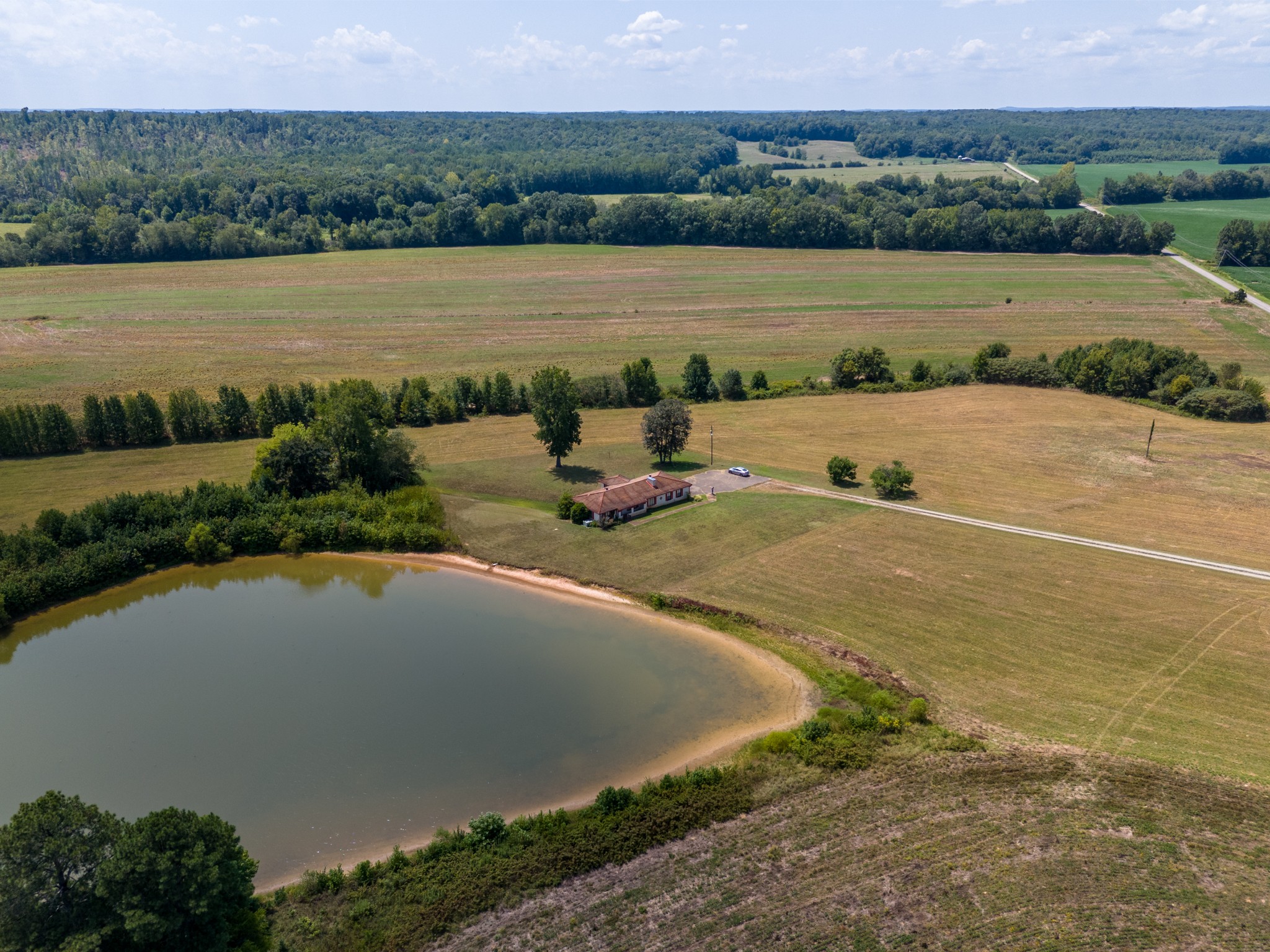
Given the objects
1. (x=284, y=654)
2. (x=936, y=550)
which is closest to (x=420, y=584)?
(x=284, y=654)

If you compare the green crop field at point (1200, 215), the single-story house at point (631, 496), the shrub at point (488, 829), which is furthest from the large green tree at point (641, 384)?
the green crop field at point (1200, 215)

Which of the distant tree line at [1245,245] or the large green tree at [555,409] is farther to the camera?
the distant tree line at [1245,245]

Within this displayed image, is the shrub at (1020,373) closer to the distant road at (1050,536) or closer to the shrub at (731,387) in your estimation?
the shrub at (731,387)

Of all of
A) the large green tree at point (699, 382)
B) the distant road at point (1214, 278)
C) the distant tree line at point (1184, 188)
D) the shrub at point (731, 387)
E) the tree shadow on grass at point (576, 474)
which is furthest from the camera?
the distant tree line at point (1184, 188)

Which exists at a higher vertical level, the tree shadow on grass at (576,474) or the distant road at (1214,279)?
the distant road at (1214,279)

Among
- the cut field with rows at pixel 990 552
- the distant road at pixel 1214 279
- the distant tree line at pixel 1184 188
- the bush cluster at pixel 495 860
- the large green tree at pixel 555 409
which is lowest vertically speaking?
the bush cluster at pixel 495 860

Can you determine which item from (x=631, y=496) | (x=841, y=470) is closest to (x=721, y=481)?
(x=631, y=496)

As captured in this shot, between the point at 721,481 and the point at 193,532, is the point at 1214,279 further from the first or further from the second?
the point at 193,532

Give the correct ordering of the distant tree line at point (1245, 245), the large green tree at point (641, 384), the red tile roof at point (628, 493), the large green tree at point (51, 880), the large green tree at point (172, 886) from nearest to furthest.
→ 1. the large green tree at point (51, 880)
2. the large green tree at point (172, 886)
3. the red tile roof at point (628, 493)
4. the large green tree at point (641, 384)
5. the distant tree line at point (1245, 245)
